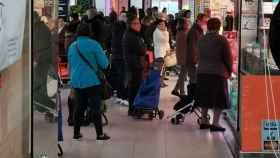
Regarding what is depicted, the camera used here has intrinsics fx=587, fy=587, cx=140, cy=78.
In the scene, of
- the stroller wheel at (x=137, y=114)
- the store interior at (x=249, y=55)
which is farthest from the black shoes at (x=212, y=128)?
the stroller wheel at (x=137, y=114)

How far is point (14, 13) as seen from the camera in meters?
3.32

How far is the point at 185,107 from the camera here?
9.52 metres

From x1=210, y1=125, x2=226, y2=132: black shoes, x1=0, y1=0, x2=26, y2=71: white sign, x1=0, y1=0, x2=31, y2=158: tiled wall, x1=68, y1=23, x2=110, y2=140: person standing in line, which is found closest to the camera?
x1=0, y1=0, x2=26, y2=71: white sign

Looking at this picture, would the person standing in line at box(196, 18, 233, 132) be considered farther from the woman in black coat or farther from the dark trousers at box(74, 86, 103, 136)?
the woman in black coat

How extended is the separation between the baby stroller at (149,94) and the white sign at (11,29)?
618cm

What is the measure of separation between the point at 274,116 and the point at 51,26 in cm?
293

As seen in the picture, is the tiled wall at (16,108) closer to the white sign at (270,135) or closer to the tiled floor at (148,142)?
the white sign at (270,135)

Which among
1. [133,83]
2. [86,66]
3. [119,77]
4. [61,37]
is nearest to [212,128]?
[133,83]

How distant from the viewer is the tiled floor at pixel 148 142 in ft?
25.1

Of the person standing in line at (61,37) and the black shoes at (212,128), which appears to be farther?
the person standing in line at (61,37)

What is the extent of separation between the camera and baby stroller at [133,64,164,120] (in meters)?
9.76

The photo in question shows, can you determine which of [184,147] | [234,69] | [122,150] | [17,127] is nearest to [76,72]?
[122,150]

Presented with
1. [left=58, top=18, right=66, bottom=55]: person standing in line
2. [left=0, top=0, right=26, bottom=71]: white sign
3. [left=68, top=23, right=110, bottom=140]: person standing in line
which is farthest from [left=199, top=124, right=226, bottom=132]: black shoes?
[left=0, top=0, right=26, bottom=71]: white sign

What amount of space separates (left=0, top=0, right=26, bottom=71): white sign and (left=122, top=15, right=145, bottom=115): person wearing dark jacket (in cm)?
636
